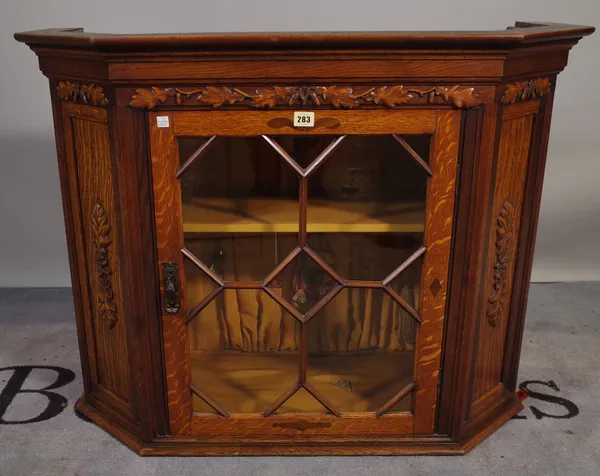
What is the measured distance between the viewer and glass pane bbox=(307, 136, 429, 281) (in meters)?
1.08

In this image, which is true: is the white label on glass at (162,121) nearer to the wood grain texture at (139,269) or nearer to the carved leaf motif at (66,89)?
the wood grain texture at (139,269)

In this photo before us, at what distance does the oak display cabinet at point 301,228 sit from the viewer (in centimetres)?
102

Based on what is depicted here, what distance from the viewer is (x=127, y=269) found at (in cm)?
116

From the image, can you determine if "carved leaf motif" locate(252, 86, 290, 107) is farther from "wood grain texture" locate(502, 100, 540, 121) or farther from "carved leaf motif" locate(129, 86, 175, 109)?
"wood grain texture" locate(502, 100, 540, 121)

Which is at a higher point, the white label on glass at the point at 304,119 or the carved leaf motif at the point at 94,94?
the carved leaf motif at the point at 94,94

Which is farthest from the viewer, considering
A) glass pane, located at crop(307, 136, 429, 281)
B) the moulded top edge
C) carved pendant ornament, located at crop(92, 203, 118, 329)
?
carved pendant ornament, located at crop(92, 203, 118, 329)

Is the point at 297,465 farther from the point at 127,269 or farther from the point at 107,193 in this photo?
the point at 107,193

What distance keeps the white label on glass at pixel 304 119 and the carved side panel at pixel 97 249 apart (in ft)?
1.03

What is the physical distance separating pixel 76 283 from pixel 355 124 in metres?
0.64

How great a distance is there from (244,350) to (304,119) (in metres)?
0.49

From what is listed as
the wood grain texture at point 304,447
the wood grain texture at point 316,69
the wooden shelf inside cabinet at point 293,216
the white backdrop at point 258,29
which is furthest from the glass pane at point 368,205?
the white backdrop at point 258,29

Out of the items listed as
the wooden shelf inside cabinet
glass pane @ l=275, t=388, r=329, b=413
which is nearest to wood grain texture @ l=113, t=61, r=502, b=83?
the wooden shelf inside cabinet

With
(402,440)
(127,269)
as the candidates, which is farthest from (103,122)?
(402,440)

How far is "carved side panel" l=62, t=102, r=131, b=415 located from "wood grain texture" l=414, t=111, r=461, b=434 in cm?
54
